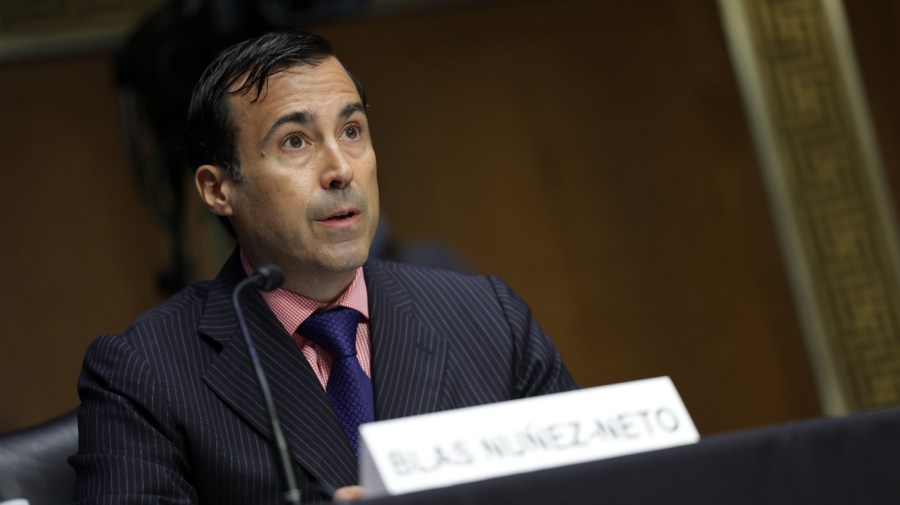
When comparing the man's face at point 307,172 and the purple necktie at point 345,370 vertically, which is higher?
the man's face at point 307,172

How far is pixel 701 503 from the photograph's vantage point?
122cm

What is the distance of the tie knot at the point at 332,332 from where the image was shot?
76.2 inches

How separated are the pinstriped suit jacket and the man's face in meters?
0.12

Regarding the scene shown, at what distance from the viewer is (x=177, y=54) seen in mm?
3207

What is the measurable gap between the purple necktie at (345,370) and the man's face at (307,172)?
0.07m

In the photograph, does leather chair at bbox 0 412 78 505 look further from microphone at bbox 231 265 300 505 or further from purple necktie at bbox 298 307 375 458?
microphone at bbox 231 265 300 505

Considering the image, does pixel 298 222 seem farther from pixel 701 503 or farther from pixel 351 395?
pixel 701 503

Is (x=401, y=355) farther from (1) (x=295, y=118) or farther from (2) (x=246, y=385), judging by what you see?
(1) (x=295, y=118)

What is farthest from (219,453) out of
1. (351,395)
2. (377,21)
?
(377,21)

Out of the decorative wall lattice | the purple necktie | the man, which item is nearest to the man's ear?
the man

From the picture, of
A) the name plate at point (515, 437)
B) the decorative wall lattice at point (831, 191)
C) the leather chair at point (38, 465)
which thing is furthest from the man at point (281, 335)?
the decorative wall lattice at point (831, 191)

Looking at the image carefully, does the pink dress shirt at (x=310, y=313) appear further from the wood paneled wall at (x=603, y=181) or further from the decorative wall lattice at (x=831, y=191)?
the decorative wall lattice at (x=831, y=191)

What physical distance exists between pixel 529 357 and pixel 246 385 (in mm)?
481

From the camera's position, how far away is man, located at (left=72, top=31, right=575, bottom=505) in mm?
1774
